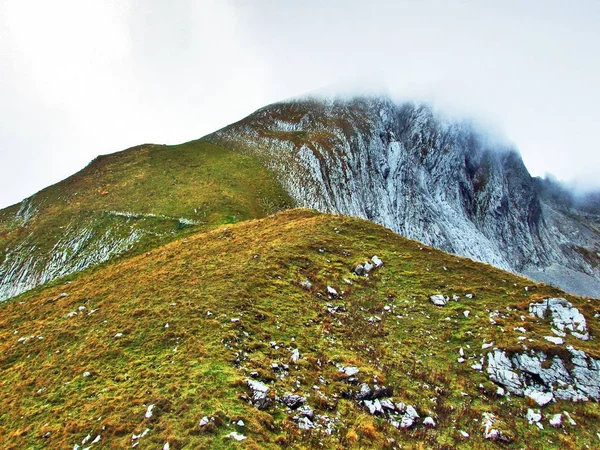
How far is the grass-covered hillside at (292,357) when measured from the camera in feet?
42.0

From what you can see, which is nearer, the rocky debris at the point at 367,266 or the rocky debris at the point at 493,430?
the rocky debris at the point at 493,430

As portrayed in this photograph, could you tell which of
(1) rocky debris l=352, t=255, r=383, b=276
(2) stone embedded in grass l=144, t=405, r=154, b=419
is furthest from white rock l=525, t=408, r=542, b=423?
(2) stone embedded in grass l=144, t=405, r=154, b=419

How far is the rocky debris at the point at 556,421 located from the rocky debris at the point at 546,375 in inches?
28.0

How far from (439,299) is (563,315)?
22.9 feet

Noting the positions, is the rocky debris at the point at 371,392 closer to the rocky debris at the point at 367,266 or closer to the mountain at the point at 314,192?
the rocky debris at the point at 367,266

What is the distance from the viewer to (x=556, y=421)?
14438mm

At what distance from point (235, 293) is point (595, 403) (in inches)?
737

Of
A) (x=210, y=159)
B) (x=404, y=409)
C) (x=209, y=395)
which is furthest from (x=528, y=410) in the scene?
(x=210, y=159)

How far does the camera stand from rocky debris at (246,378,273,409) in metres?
13.2

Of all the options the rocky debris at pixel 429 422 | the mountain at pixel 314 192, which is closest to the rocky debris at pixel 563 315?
the rocky debris at pixel 429 422

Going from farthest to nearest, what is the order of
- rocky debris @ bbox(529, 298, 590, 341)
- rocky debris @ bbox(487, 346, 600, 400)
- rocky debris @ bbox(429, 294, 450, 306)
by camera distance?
rocky debris @ bbox(429, 294, 450, 306)
rocky debris @ bbox(529, 298, 590, 341)
rocky debris @ bbox(487, 346, 600, 400)

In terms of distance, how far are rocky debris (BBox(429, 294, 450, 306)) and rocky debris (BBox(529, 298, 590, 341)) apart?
16.4ft

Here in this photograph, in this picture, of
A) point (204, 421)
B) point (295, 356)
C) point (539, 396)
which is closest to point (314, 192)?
point (295, 356)

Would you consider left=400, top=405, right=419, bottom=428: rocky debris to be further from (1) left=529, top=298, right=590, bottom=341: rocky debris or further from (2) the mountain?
(2) the mountain
